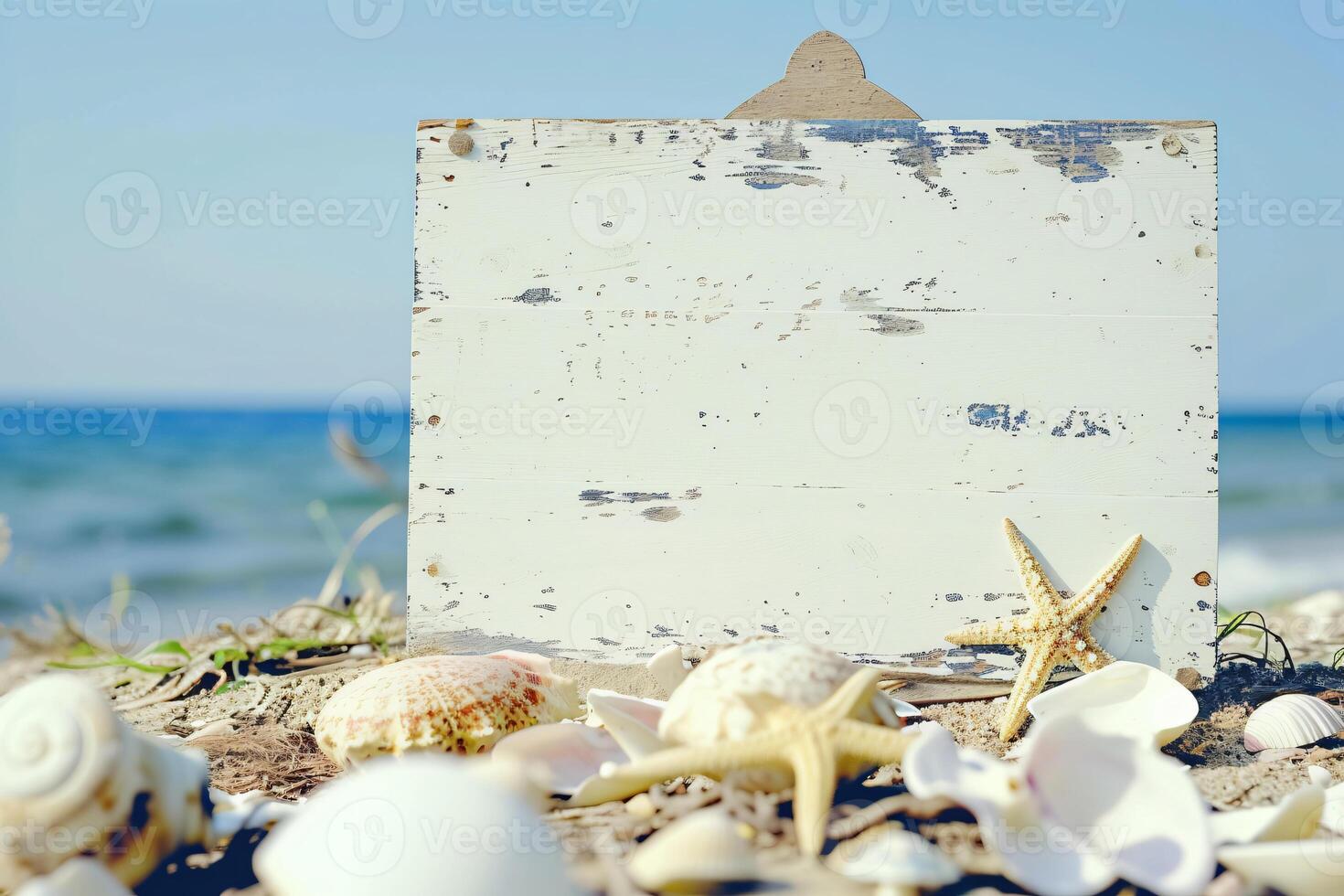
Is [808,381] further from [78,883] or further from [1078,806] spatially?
[78,883]

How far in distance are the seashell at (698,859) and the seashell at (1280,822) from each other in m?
0.77

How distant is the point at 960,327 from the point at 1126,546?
2.62ft

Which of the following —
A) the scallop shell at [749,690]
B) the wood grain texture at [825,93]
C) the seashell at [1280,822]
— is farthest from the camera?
the wood grain texture at [825,93]

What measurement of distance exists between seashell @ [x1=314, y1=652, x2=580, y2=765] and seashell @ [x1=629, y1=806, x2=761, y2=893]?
3.40ft

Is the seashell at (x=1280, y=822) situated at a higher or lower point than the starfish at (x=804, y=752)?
lower

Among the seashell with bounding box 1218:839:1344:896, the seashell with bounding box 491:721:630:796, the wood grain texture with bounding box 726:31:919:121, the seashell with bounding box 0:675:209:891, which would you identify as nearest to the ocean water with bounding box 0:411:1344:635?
the wood grain texture with bounding box 726:31:919:121

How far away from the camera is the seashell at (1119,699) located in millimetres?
2207

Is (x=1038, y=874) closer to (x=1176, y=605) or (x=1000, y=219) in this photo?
(x=1176, y=605)

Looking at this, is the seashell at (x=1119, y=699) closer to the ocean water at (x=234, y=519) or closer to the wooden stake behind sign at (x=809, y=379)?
the wooden stake behind sign at (x=809, y=379)

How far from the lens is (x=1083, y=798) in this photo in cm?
141

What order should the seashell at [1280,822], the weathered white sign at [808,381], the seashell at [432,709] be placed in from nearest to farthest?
1. the seashell at [1280,822]
2. the seashell at [432,709]
3. the weathered white sign at [808,381]

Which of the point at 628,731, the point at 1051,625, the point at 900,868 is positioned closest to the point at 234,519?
the point at 1051,625

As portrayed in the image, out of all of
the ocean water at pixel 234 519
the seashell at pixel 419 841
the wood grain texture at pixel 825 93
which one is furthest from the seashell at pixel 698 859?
the ocean water at pixel 234 519

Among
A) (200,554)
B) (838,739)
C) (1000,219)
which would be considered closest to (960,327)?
(1000,219)
